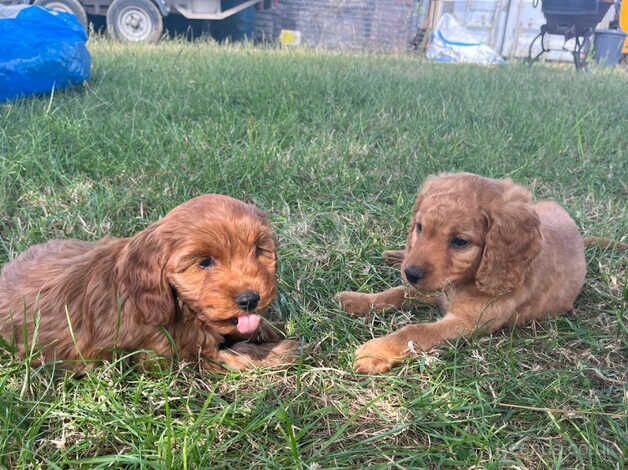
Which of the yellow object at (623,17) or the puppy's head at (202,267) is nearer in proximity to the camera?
the puppy's head at (202,267)

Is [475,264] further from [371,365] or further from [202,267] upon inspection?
[202,267]

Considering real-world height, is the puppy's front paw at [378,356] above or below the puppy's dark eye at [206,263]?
below

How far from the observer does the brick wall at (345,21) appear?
1540cm

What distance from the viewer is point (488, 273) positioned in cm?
233

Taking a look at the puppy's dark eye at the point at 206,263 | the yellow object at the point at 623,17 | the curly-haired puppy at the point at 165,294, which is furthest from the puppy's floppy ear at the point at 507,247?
the yellow object at the point at 623,17

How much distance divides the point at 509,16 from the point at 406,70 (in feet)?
34.1

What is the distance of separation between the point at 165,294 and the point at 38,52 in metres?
4.43

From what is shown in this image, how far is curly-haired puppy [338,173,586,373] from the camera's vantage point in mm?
2289

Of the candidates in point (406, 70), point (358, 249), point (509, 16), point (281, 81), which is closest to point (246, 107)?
point (281, 81)

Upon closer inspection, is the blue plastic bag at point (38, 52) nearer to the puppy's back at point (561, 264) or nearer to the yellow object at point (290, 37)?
the puppy's back at point (561, 264)

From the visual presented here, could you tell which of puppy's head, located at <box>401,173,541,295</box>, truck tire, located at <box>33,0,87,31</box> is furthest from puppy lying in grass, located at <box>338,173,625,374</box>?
truck tire, located at <box>33,0,87,31</box>

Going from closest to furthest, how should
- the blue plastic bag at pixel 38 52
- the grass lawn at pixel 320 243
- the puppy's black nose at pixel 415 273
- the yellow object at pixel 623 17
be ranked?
the grass lawn at pixel 320 243, the puppy's black nose at pixel 415 273, the blue plastic bag at pixel 38 52, the yellow object at pixel 623 17

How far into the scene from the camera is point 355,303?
2568 mm

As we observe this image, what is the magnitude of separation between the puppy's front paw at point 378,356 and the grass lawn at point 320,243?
0.15ft
